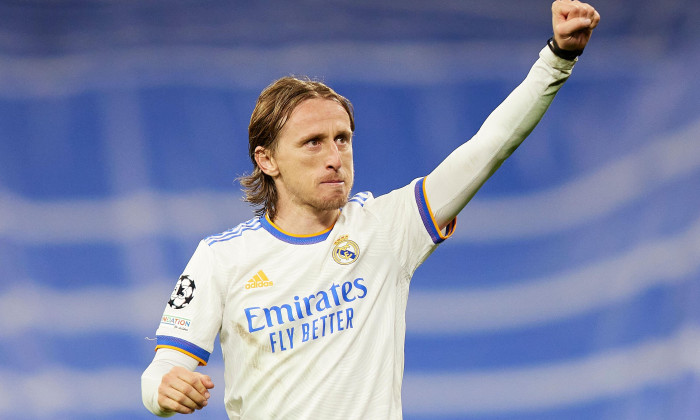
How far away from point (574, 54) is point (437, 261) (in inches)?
103

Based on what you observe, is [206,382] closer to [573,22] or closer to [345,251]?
[345,251]

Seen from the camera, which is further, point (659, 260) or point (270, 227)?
point (659, 260)

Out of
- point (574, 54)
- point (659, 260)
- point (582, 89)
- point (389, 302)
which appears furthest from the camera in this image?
point (582, 89)

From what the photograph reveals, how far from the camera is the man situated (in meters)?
2.37

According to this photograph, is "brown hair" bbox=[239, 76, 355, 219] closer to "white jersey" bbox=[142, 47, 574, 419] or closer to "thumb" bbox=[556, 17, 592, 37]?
"white jersey" bbox=[142, 47, 574, 419]

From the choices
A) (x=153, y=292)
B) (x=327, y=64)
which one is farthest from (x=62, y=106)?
(x=327, y=64)

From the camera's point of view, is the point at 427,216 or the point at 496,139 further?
the point at 427,216

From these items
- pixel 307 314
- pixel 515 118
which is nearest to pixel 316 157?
pixel 307 314

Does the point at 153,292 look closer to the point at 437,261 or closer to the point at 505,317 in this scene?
the point at 437,261

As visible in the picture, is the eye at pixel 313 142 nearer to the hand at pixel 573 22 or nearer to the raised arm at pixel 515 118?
the raised arm at pixel 515 118

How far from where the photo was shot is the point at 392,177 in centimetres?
483

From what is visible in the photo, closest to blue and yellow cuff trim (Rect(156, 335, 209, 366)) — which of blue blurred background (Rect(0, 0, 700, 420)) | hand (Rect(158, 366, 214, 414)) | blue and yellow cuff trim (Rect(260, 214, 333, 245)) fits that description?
hand (Rect(158, 366, 214, 414))

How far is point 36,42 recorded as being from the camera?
195 inches

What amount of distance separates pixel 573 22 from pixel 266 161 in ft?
3.46
